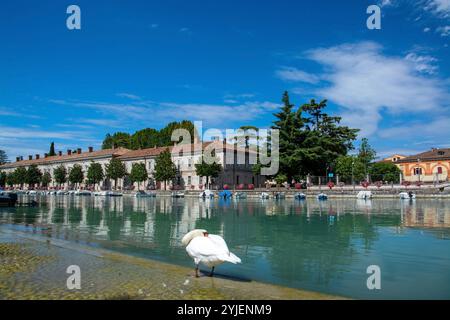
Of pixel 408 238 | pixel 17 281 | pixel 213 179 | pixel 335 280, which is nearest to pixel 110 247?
pixel 17 281

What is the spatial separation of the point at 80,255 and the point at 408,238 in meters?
10.1

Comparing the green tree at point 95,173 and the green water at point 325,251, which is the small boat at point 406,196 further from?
the green tree at point 95,173

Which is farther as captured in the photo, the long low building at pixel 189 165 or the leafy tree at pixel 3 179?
the leafy tree at pixel 3 179

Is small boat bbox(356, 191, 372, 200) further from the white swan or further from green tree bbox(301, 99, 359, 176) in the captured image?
the white swan

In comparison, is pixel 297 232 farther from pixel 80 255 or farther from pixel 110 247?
pixel 80 255

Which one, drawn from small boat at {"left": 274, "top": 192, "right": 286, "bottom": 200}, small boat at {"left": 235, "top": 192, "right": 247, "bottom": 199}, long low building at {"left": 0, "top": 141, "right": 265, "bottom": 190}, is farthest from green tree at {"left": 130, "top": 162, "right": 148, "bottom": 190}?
small boat at {"left": 274, "top": 192, "right": 286, "bottom": 200}

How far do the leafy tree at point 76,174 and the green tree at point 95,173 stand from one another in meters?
5.23

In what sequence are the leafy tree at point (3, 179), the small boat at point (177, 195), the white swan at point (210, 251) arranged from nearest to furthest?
the white swan at point (210, 251), the small boat at point (177, 195), the leafy tree at point (3, 179)

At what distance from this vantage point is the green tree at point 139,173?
75.2m

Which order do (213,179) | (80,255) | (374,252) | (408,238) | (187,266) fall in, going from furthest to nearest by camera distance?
(213,179) < (408,238) < (374,252) < (80,255) < (187,266)

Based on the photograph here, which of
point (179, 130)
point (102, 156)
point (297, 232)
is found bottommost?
point (297, 232)

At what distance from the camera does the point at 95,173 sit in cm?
8438

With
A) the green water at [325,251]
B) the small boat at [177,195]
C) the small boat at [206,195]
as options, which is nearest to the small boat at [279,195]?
the small boat at [206,195]
